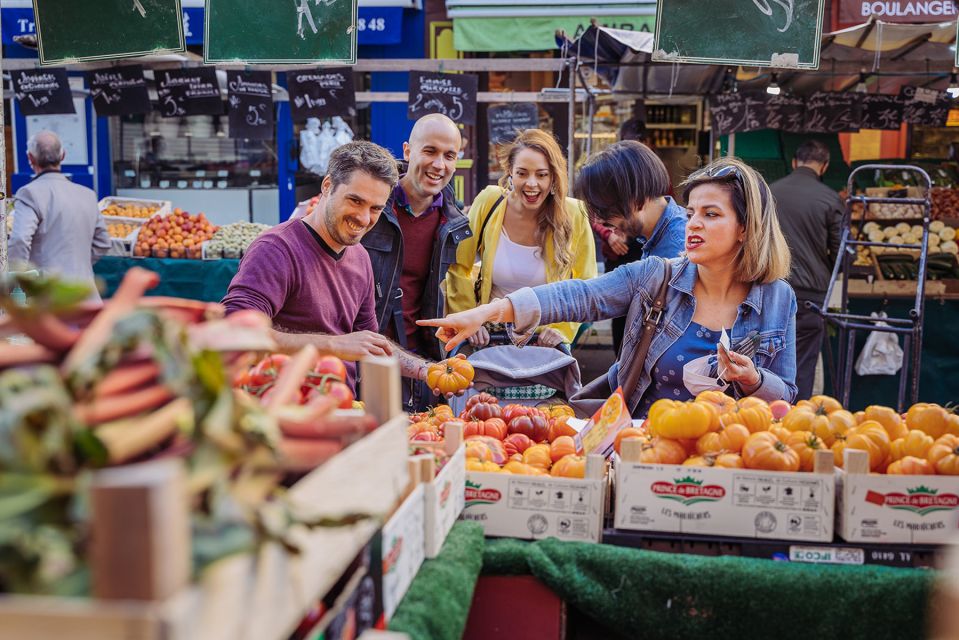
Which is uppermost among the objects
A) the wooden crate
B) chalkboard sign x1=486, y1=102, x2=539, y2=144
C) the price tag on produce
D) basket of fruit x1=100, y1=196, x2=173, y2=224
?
chalkboard sign x1=486, y1=102, x2=539, y2=144

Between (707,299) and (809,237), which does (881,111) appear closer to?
(809,237)

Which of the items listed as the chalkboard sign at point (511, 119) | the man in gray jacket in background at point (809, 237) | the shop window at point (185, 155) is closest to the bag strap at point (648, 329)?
the man in gray jacket in background at point (809, 237)

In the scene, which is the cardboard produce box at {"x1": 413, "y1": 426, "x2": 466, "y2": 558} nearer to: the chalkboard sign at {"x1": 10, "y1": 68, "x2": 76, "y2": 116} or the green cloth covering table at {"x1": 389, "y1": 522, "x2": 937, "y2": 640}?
the green cloth covering table at {"x1": 389, "y1": 522, "x2": 937, "y2": 640}

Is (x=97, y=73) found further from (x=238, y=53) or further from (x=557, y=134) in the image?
(x=557, y=134)

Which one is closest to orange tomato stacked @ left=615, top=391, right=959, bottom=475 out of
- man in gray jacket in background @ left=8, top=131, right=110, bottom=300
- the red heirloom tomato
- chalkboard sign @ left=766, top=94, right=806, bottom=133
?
the red heirloom tomato

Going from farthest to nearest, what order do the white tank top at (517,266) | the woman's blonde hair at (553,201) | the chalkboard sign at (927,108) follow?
the chalkboard sign at (927,108)
the white tank top at (517,266)
the woman's blonde hair at (553,201)

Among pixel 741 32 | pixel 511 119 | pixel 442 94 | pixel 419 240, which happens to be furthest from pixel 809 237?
pixel 419 240

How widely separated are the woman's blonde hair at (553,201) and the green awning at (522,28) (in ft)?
20.7

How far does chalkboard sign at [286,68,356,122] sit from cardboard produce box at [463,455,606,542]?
5.55 metres

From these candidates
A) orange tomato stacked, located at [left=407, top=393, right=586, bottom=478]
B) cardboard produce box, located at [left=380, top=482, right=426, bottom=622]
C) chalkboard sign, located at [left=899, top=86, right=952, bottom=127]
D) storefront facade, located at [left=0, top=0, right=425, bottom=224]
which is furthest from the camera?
storefront facade, located at [left=0, top=0, right=425, bottom=224]

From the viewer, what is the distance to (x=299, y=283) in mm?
3750

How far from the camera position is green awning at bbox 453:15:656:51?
1110cm

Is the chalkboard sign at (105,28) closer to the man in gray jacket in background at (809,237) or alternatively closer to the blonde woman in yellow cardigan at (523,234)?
the blonde woman in yellow cardigan at (523,234)

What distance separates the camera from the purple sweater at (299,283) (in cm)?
360
